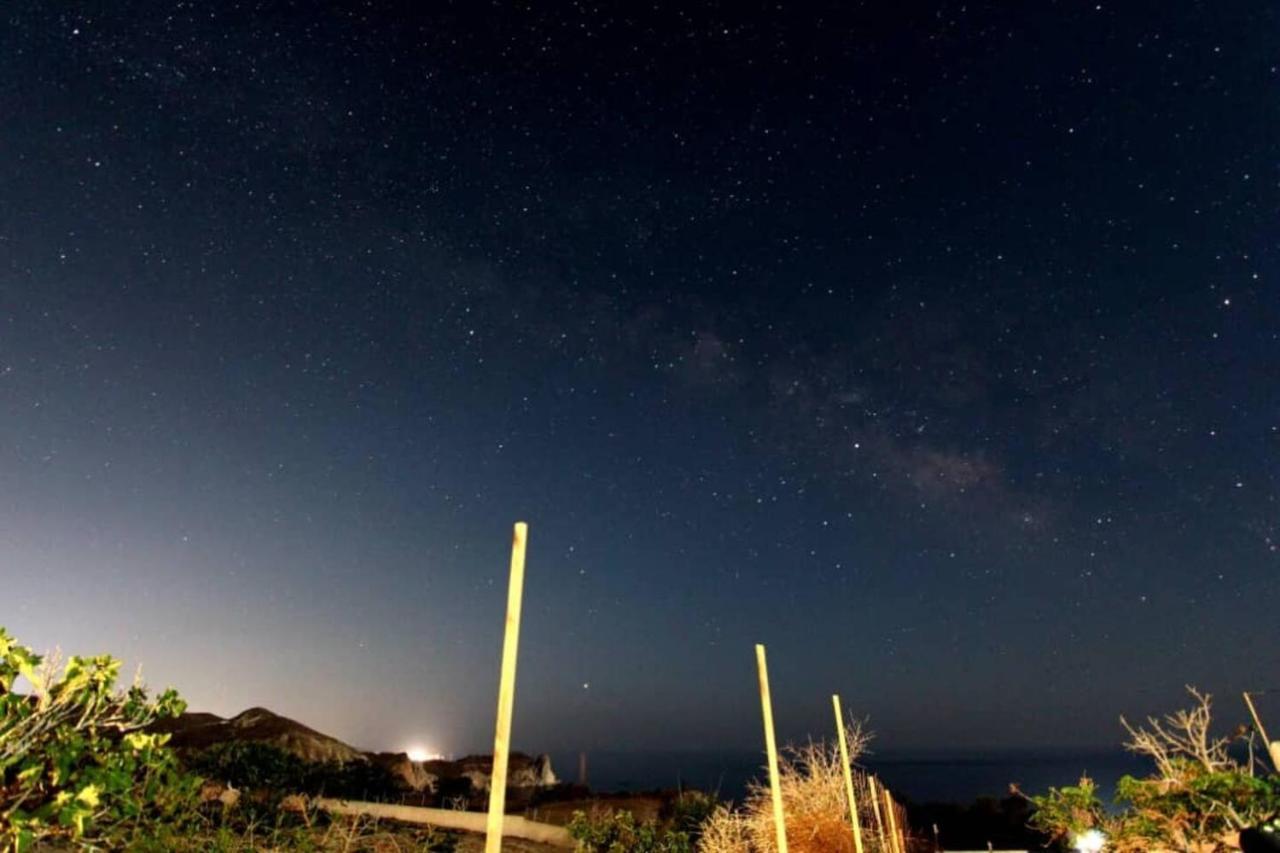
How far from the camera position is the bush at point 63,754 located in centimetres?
620

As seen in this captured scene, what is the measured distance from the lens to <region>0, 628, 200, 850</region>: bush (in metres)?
6.20

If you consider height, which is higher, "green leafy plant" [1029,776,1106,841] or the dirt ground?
"green leafy plant" [1029,776,1106,841]

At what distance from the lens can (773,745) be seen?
9.05 metres

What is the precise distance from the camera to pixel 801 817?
1808cm

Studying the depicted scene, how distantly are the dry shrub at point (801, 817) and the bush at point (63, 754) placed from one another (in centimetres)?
1407

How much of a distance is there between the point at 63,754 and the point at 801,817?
16.7 metres

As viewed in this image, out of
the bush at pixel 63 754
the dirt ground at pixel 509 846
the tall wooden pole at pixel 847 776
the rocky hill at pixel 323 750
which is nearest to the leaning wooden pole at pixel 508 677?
the bush at pixel 63 754

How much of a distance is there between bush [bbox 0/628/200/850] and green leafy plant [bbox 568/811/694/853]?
1518 centimetres

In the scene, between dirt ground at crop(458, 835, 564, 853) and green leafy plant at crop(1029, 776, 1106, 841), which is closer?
green leafy plant at crop(1029, 776, 1106, 841)

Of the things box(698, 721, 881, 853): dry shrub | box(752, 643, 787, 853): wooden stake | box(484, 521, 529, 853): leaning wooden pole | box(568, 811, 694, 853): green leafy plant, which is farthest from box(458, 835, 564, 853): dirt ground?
box(484, 521, 529, 853): leaning wooden pole

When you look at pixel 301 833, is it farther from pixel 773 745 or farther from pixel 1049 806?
pixel 1049 806

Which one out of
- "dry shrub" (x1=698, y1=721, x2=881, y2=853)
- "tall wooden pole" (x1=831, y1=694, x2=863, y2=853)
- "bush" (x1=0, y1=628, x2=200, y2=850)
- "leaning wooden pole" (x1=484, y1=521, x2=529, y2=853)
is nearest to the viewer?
"leaning wooden pole" (x1=484, y1=521, x2=529, y2=853)

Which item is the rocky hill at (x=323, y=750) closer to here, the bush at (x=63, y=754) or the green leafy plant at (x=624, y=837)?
the green leafy plant at (x=624, y=837)

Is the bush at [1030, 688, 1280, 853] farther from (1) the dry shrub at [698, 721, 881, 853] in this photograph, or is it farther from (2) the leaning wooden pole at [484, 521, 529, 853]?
(2) the leaning wooden pole at [484, 521, 529, 853]
